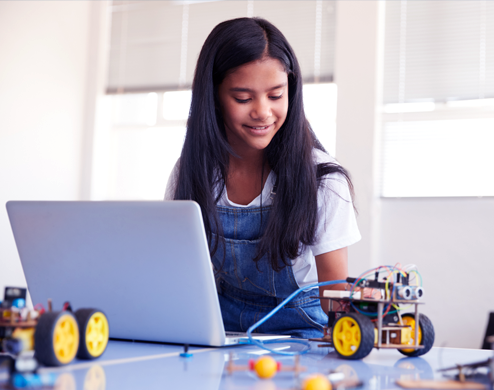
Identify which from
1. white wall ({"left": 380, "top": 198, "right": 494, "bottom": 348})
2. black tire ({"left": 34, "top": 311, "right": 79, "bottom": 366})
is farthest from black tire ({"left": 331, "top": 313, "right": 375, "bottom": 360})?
white wall ({"left": 380, "top": 198, "right": 494, "bottom": 348})

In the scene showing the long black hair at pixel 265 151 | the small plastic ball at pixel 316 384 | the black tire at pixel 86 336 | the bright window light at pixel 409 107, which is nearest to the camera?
the small plastic ball at pixel 316 384

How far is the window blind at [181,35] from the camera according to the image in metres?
3.07

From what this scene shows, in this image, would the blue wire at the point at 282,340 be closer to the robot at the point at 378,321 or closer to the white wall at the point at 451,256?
the robot at the point at 378,321

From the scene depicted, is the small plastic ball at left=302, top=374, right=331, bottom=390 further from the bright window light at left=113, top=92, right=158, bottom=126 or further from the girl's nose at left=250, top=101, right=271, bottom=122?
the bright window light at left=113, top=92, right=158, bottom=126

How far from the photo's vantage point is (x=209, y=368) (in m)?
0.59

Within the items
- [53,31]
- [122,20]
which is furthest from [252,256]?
[122,20]

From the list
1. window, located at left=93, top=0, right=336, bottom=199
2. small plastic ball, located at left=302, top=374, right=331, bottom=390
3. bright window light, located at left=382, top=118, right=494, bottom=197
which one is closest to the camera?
small plastic ball, located at left=302, top=374, right=331, bottom=390

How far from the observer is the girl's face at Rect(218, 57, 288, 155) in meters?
1.11

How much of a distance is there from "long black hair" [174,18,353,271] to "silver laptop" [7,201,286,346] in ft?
1.12

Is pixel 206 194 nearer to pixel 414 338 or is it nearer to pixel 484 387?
pixel 414 338

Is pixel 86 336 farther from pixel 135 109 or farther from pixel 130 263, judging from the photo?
pixel 135 109

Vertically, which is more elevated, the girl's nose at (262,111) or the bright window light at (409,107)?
the bright window light at (409,107)

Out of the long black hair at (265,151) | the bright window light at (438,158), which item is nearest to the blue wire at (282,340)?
the long black hair at (265,151)

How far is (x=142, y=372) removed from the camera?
0.56m
